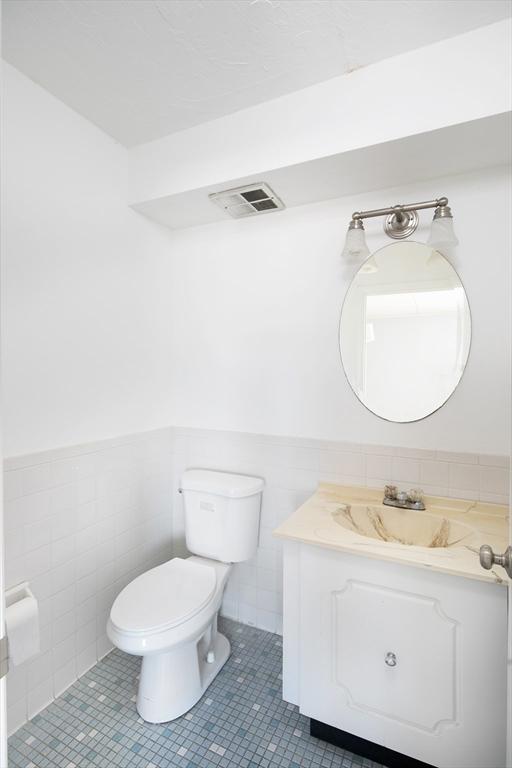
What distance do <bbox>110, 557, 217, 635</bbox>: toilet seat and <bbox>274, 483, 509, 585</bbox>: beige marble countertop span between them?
486mm

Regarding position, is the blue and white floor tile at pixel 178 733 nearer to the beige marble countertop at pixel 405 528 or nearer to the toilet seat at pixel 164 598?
the toilet seat at pixel 164 598

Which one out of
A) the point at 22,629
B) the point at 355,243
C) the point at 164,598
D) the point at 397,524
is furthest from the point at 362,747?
the point at 355,243

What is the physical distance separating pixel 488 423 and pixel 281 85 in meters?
1.58

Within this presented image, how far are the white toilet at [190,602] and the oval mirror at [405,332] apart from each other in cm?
75

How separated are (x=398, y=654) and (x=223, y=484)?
0.97 metres

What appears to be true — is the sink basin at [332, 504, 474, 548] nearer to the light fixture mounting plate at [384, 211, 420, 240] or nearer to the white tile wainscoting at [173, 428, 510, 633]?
the white tile wainscoting at [173, 428, 510, 633]

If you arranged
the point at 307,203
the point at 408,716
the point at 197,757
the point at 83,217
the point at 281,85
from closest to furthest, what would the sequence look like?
the point at 408,716 → the point at 197,757 → the point at 281,85 → the point at 83,217 → the point at 307,203

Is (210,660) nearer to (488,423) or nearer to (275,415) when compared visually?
(275,415)

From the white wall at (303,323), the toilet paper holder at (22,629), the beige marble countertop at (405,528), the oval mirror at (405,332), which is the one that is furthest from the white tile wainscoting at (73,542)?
the oval mirror at (405,332)

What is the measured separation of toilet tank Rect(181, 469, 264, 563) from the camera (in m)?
1.91

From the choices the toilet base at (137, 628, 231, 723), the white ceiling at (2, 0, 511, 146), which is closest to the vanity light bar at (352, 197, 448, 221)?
the white ceiling at (2, 0, 511, 146)

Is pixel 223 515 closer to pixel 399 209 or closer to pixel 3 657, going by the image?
pixel 3 657

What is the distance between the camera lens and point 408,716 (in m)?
1.28

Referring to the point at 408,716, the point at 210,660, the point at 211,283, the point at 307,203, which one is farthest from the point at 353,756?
the point at 307,203
